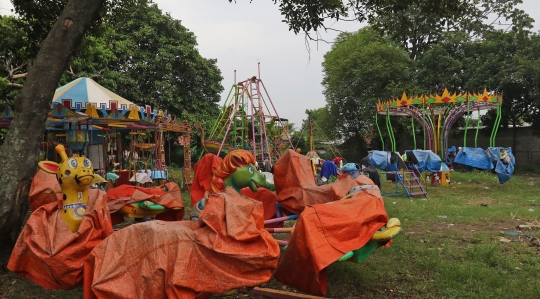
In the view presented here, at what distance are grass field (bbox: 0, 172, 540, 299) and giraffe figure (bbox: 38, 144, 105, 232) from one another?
118 cm

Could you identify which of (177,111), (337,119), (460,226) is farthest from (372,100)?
(460,226)

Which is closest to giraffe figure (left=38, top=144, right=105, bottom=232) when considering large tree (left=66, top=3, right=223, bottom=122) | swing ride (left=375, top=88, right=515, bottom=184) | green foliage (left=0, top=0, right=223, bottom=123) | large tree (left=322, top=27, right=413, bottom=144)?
swing ride (left=375, top=88, right=515, bottom=184)

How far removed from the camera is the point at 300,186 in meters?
4.56

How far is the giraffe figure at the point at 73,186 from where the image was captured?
3.46 metres

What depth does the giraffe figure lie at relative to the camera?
Answer: 3.46 m

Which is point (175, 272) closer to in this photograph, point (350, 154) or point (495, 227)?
point (495, 227)

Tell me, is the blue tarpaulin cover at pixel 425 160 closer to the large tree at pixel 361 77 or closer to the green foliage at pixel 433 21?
the green foliage at pixel 433 21

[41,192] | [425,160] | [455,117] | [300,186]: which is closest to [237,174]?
[300,186]

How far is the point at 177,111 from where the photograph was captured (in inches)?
883

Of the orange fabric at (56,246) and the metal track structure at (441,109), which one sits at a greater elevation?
the metal track structure at (441,109)

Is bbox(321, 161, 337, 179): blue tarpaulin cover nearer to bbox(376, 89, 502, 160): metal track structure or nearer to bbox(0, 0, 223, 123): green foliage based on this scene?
bbox(376, 89, 502, 160): metal track structure

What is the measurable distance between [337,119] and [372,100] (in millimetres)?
3679

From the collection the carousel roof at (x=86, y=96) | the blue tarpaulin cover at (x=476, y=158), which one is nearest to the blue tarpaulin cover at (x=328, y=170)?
the carousel roof at (x=86, y=96)

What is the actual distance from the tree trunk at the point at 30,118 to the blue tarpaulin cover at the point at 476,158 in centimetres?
1088
